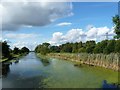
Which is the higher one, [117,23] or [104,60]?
[117,23]

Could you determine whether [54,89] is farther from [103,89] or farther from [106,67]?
[106,67]

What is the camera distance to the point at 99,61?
37.8 metres

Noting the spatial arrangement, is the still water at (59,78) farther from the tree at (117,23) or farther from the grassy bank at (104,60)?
the tree at (117,23)

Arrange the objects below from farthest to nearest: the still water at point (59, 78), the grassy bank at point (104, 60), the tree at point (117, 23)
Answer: the grassy bank at point (104, 60) → the tree at point (117, 23) → the still water at point (59, 78)

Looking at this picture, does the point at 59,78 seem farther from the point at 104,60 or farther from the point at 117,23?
the point at 104,60

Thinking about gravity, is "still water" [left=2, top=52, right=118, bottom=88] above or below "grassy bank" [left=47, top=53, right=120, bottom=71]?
below

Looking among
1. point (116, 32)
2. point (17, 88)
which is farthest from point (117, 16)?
point (17, 88)

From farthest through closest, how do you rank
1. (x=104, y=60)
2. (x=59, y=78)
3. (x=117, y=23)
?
(x=104, y=60)
(x=117, y=23)
(x=59, y=78)

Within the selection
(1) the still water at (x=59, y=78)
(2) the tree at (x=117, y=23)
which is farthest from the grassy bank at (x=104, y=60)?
(2) the tree at (x=117, y=23)

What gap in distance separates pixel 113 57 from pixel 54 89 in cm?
1457

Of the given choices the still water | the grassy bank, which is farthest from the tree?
the still water

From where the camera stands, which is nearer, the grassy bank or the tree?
the tree

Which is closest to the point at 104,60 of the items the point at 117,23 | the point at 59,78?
the point at 117,23

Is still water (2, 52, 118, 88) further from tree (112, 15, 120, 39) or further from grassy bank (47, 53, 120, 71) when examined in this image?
tree (112, 15, 120, 39)
